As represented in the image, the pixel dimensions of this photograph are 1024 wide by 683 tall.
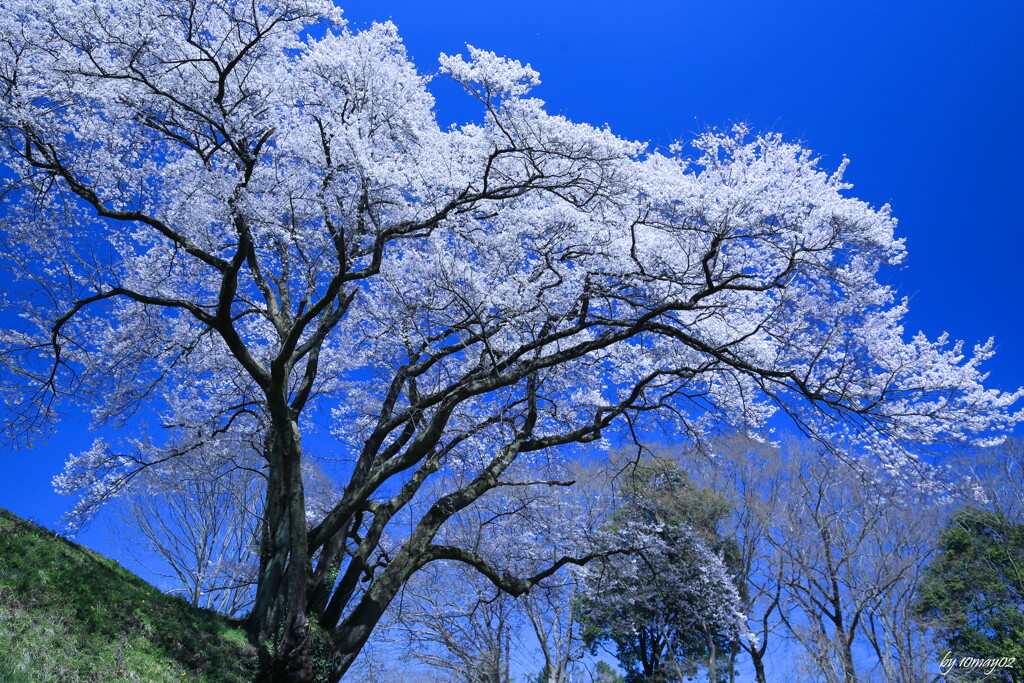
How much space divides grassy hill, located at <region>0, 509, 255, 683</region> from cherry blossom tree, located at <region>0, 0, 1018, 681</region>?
608mm

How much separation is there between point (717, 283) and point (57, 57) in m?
7.25

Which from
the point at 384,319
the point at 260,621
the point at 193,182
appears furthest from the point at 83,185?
the point at 260,621

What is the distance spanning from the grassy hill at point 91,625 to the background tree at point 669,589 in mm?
8571

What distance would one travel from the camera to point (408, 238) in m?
7.47

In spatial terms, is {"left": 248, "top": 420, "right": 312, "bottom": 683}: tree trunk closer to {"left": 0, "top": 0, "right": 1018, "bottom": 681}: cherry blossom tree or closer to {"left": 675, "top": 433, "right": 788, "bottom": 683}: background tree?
{"left": 0, "top": 0, "right": 1018, "bottom": 681}: cherry blossom tree

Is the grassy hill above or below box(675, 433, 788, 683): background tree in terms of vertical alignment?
below

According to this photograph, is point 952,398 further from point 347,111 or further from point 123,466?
point 123,466

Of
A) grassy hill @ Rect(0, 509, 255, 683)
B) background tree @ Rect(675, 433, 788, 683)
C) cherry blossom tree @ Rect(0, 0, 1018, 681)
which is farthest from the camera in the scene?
background tree @ Rect(675, 433, 788, 683)

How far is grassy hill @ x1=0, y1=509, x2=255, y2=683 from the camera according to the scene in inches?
195

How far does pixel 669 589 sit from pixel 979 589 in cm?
695

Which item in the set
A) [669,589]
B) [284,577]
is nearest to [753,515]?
[669,589]

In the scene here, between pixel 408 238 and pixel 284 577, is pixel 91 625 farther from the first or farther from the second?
pixel 408 238

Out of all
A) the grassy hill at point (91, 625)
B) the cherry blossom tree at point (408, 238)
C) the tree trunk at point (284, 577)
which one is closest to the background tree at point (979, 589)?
the cherry blossom tree at point (408, 238)

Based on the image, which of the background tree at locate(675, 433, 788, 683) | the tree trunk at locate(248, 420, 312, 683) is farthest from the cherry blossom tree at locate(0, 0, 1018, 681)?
the background tree at locate(675, 433, 788, 683)
